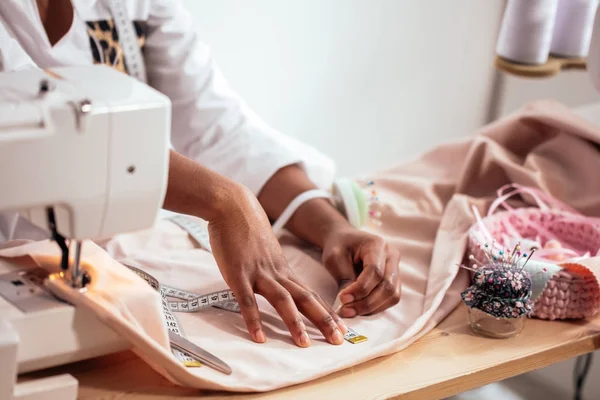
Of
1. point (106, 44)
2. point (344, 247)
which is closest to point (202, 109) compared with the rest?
point (106, 44)

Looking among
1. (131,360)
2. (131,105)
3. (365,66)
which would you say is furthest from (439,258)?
(365,66)

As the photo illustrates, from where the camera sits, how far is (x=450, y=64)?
2.58 m

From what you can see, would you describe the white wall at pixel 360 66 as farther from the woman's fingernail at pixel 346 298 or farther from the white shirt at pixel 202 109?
the woman's fingernail at pixel 346 298

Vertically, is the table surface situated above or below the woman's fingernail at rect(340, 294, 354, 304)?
below

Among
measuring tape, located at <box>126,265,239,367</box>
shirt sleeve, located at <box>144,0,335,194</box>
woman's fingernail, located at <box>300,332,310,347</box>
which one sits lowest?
woman's fingernail, located at <box>300,332,310,347</box>

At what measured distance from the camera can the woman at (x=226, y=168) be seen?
1.13 metres

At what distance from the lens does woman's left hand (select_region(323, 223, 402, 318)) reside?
1184 mm

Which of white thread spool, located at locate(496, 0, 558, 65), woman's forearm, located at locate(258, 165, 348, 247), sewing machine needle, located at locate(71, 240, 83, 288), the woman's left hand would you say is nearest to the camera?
sewing machine needle, located at locate(71, 240, 83, 288)

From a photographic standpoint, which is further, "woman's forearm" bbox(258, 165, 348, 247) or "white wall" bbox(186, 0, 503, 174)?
"white wall" bbox(186, 0, 503, 174)

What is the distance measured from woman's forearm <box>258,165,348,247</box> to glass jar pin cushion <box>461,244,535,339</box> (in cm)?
28

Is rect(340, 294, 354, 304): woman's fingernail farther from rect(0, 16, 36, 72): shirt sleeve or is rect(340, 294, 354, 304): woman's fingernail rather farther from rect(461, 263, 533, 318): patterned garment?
rect(0, 16, 36, 72): shirt sleeve

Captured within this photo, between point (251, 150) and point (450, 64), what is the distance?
48.9 inches

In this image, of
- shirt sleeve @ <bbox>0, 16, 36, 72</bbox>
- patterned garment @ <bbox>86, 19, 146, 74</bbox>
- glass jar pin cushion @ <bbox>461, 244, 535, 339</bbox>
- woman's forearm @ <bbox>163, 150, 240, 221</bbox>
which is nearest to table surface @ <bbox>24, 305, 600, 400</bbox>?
glass jar pin cushion @ <bbox>461, 244, 535, 339</bbox>

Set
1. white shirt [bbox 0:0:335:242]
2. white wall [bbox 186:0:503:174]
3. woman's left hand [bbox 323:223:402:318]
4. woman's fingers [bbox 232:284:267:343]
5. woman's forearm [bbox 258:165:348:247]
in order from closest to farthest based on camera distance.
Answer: woman's fingers [bbox 232:284:267:343], woman's left hand [bbox 323:223:402:318], woman's forearm [bbox 258:165:348:247], white shirt [bbox 0:0:335:242], white wall [bbox 186:0:503:174]
